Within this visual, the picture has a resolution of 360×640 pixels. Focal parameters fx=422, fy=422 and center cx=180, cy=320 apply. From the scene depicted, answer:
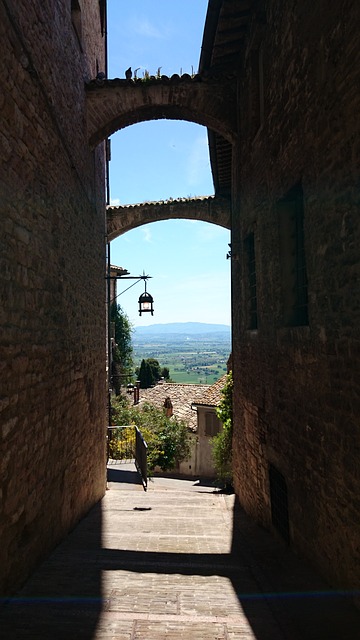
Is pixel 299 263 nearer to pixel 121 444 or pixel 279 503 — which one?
pixel 279 503

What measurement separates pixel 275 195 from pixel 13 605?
197 inches

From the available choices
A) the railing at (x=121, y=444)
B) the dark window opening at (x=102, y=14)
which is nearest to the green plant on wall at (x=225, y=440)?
the railing at (x=121, y=444)

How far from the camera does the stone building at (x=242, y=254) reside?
335cm

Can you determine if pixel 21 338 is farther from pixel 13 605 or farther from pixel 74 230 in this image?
pixel 74 230

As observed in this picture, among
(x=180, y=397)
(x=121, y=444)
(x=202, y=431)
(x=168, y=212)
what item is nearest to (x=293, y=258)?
(x=168, y=212)

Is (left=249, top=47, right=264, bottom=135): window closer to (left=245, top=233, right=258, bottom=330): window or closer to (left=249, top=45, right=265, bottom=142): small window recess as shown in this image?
(left=249, top=45, right=265, bottom=142): small window recess

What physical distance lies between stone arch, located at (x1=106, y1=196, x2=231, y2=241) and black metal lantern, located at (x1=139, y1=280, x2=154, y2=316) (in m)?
3.61

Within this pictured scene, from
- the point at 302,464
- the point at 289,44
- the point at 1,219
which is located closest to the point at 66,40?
the point at 289,44

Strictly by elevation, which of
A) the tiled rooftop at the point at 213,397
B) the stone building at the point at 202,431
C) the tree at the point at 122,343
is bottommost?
the stone building at the point at 202,431

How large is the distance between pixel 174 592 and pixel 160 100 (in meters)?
7.48

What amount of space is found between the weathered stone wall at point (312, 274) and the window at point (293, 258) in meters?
0.11

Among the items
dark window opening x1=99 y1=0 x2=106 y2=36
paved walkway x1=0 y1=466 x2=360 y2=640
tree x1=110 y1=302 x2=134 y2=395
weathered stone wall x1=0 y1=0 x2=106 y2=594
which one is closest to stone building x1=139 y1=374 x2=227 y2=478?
tree x1=110 y1=302 x2=134 y2=395

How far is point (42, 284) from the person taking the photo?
421 centimetres

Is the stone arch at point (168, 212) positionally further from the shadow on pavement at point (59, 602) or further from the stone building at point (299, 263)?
the shadow on pavement at point (59, 602)
